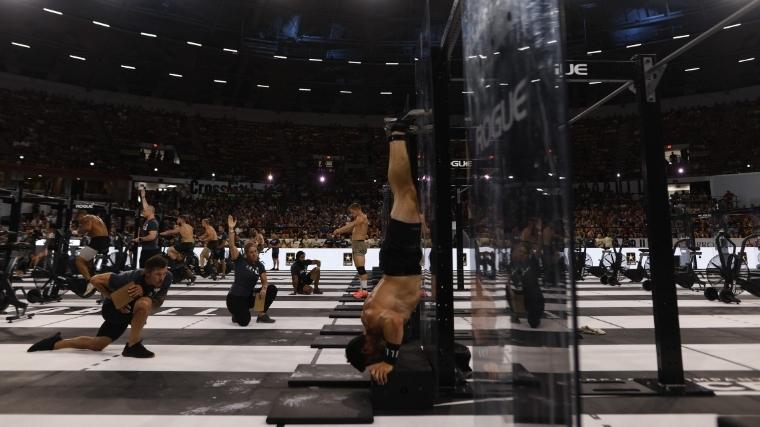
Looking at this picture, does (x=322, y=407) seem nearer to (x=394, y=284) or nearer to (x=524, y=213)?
(x=394, y=284)

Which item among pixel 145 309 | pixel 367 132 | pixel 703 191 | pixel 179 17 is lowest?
pixel 145 309

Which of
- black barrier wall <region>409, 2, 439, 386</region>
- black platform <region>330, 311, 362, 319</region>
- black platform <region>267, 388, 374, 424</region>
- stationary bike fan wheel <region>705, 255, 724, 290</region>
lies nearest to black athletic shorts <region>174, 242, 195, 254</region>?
black platform <region>330, 311, 362, 319</region>

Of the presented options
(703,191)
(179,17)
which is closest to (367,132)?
(179,17)

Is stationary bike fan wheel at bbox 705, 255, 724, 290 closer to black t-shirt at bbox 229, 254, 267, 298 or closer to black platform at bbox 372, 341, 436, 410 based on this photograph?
black platform at bbox 372, 341, 436, 410

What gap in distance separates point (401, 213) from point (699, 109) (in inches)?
1132

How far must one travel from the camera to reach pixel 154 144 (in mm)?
23641

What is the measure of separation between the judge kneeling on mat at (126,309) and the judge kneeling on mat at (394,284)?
2.36 m

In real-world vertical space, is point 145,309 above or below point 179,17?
below

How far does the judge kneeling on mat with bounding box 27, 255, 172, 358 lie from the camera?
378cm

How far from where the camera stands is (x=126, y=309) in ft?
12.6

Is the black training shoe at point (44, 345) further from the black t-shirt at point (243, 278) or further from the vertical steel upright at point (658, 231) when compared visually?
the vertical steel upright at point (658, 231)

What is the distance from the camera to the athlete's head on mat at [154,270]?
3801 millimetres

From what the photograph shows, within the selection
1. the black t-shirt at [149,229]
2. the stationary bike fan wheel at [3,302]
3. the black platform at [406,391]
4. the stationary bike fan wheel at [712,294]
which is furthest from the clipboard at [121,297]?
the stationary bike fan wheel at [712,294]

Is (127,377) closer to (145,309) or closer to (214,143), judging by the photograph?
(145,309)
